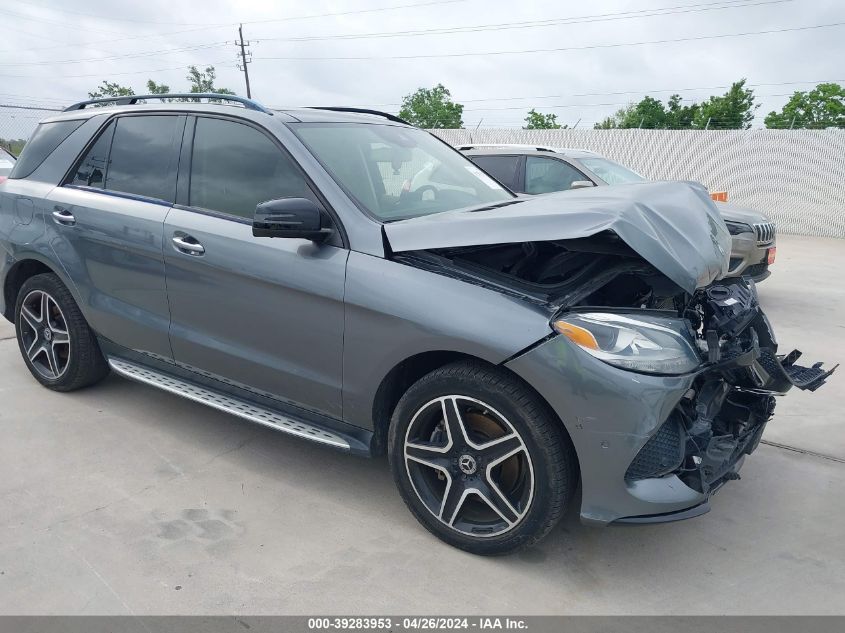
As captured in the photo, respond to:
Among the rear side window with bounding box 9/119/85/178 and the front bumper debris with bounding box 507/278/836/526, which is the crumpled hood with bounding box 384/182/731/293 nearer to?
the front bumper debris with bounding box 507/278/836/526

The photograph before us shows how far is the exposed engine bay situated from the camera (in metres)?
2.50

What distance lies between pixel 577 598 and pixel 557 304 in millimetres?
1156

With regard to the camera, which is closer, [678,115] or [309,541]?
[309,541]

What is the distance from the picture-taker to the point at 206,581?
257 centimetres

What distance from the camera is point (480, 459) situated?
2.64 meters

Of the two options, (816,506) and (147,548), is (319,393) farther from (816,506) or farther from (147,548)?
(816,506)

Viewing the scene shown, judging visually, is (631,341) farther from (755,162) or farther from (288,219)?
(755,162)

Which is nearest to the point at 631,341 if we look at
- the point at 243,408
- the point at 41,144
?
the point at 243,408

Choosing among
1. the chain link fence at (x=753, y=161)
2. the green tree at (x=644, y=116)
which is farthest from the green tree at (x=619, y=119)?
the chain link fence at (x=753, y=161)

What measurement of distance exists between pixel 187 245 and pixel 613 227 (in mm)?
2142

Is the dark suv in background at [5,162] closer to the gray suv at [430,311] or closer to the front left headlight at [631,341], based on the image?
the gray suv at [430,311]

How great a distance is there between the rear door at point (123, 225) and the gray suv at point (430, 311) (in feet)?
0.05

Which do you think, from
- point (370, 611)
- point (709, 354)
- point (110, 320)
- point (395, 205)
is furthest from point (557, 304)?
point (110, 320)

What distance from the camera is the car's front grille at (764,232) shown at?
6.93m
